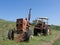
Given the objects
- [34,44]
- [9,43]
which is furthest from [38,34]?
[9,43]

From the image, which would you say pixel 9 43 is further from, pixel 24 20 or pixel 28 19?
pixel 28 19

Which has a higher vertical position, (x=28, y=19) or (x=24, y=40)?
(x=28, y=19)

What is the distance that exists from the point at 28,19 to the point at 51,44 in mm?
4272

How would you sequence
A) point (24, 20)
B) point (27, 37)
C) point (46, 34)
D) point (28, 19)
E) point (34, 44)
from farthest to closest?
point (46, 34), point (28, 19), point (24, 20), point (27, 37), point (34, 44)

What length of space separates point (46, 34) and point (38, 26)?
1733 mm

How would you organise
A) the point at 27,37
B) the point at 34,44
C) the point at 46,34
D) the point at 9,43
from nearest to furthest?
the point at 9,43
the point at 34,44
the point at 27,37
the point at 46,34

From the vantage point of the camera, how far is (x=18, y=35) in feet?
61.9

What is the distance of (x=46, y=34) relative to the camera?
25766 mm

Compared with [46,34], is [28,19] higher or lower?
higher

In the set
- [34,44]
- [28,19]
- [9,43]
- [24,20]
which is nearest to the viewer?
[9,43]

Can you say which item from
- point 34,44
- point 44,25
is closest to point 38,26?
point 44,25

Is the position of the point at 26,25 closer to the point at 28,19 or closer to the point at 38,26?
the point at 28,19

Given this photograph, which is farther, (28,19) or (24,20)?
(28,19)

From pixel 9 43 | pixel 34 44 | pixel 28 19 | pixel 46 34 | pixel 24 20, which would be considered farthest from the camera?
pixel 46 34
